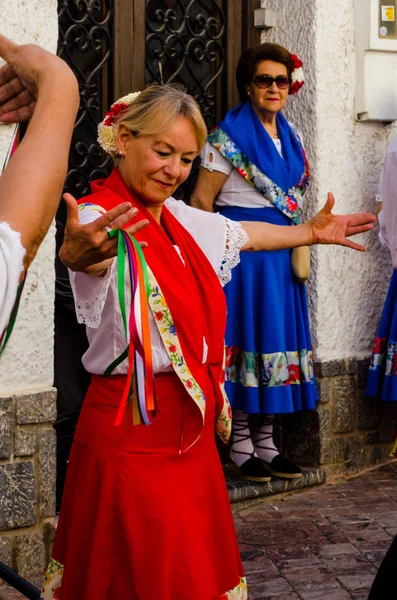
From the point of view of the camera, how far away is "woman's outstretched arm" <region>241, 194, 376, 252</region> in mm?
3518

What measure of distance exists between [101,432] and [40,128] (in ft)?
5.73

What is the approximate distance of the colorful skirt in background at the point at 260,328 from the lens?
555 cm

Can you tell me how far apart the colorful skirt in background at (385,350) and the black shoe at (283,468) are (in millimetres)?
704

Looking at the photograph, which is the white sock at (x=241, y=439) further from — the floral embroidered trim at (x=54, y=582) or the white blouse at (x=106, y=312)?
the floral embroidered trim at (x=54, y=582)

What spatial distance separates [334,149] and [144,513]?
12.2ft

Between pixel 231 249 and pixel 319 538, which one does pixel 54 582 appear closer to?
pixel 231 249

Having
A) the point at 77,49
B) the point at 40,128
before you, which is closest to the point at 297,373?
the point at 77,49

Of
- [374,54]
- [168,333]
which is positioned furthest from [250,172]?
[168,333]

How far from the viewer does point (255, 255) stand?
5.57 metres

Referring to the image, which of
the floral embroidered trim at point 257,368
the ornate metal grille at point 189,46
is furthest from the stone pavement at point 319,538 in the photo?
the ornate metal grille at point 189,46

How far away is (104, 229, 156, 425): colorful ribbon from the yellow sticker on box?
4.20 meters

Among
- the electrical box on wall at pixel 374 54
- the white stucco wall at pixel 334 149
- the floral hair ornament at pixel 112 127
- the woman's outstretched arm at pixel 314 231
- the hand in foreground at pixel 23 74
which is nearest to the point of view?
the hand in foreground at pixel 23 74

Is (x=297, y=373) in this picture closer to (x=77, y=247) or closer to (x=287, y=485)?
(x=287, y=485)

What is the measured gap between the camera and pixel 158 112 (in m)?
3.19
